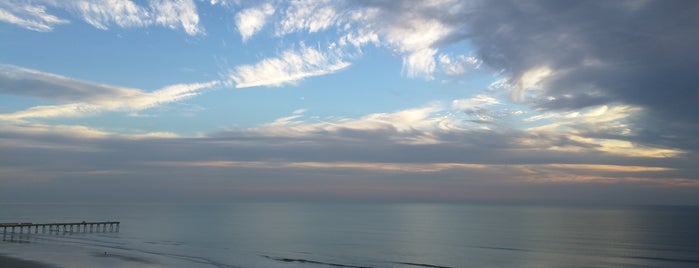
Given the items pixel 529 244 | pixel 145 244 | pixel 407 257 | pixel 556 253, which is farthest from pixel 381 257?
pixel 145 244

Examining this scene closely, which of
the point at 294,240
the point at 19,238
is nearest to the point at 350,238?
the point at 294,240

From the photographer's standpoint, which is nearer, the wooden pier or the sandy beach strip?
the sandy beach strip

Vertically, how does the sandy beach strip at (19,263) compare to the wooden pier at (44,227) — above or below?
above

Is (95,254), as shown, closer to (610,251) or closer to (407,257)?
(407,257)

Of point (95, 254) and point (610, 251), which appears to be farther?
point (610, 251)

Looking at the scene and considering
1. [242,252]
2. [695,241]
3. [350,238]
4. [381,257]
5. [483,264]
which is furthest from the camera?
[350,238]

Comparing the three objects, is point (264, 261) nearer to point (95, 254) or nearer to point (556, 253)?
point (95, 254)

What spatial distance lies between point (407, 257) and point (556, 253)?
22666mm

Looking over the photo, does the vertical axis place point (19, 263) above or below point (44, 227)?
above

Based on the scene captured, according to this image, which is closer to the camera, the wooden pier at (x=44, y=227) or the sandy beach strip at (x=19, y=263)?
the sandy beach strip at (x=19, y=263)

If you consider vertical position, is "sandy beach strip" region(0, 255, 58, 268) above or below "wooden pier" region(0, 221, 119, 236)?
→ above

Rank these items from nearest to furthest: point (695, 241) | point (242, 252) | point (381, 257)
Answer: point (381, 257)
point (242, 252)
point (695, 241)

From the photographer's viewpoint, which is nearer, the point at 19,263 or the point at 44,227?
the point at 19,263

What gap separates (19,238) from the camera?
257 feet
